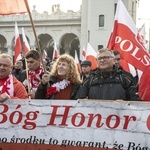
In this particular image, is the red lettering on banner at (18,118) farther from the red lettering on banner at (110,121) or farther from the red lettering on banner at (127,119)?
the red lettering on banner at (127,119)

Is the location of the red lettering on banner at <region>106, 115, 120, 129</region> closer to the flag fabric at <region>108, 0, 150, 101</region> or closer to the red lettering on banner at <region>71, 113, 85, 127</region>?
the red lettering on banner at <region>71, 113, 85, 127</region>

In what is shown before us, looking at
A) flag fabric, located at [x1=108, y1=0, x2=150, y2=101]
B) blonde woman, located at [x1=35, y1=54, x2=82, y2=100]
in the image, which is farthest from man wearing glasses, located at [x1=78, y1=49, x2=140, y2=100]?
flag fabric, located at [x1=108, y1=0, x2=150, y2=101]

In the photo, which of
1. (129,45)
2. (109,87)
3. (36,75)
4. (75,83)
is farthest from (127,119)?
(36,75)

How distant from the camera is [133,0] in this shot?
5688 centimetres

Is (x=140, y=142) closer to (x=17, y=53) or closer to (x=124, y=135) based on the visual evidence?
(x=124, y=135)

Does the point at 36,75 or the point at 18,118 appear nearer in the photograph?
the point at 18,118

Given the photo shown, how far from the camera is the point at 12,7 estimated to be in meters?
5.66

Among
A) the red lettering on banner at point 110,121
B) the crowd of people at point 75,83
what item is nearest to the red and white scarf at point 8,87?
the crowd of people at point 75,83

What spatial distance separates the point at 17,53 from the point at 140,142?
657 centimetres

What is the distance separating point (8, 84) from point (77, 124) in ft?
3.28

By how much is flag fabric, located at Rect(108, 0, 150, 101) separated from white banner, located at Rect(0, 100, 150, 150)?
1125 millimetres

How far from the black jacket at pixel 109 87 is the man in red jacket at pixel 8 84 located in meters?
0.68

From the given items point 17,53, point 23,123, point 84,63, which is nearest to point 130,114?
point 23,123

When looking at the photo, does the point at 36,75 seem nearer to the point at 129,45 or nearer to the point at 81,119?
the point at 129,45
